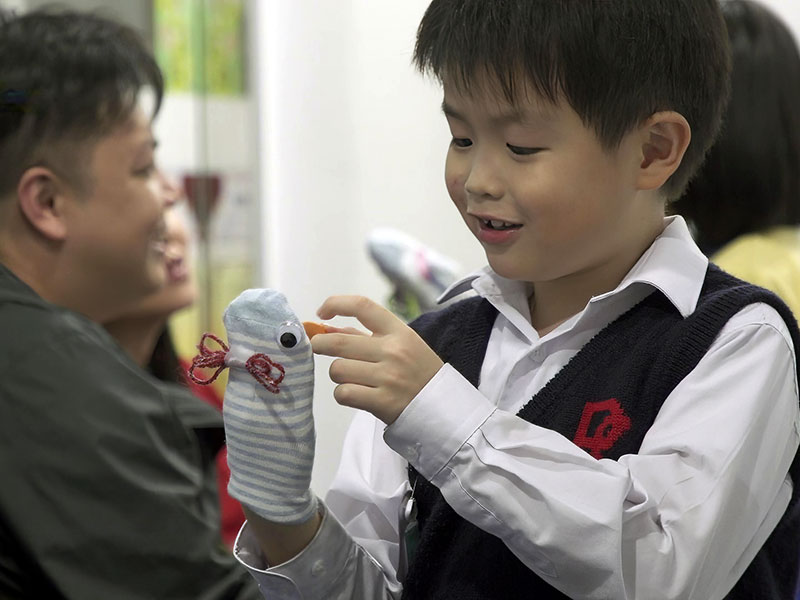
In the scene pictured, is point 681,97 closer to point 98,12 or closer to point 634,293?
point 634,293

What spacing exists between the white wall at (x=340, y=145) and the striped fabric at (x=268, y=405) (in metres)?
1.54

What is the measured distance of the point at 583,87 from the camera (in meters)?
0.75

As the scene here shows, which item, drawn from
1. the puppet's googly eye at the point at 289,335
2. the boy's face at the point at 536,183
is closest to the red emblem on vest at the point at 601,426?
the boy's face at the point at 536,183

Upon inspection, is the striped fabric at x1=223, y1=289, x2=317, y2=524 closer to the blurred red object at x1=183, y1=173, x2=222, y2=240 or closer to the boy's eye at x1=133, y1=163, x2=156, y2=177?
the boy's eye at x1=133, y1=163, x2=156, y2=177

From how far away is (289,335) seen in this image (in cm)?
73

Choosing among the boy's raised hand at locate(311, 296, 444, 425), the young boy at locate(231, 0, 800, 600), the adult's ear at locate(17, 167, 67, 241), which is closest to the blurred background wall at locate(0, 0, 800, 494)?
the adult's ear at locate(17, 167, 67, 241)

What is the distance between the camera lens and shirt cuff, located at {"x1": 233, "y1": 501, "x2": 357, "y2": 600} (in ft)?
2.64

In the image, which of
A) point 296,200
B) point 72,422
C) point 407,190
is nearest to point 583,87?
point 72,422

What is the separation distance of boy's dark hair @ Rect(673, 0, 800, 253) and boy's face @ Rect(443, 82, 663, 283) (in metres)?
0.85

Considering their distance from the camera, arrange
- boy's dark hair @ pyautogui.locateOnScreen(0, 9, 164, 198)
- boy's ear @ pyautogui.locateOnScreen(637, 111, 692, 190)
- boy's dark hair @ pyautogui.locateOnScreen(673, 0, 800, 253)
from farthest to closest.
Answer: boy's dark hair @ pyautogui.locateOnScreen(673, 0, 800, 253) → boy's dark hair @ pyautogui.locateOnScreen(0, 9, 164, 198) → boy's ear @ pyautogui.locateOnScreen(637, 111, 692, 190)

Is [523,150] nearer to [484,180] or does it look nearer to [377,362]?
[484,180]

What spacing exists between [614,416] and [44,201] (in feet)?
2.87

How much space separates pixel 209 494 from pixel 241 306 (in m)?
0.64

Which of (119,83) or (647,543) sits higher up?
(119,83)
